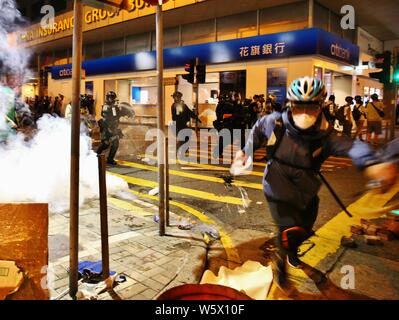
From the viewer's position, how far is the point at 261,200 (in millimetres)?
6770

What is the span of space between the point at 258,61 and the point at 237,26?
286 centimetres

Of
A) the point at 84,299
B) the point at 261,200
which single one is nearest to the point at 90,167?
the point at 261,200

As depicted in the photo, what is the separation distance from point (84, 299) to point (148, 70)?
20.8m

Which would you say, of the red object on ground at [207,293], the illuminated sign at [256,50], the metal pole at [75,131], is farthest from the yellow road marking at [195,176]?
the illuminated sign at [256,50]

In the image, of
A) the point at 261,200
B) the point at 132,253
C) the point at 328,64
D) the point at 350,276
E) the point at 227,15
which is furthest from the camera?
the point at 227,15

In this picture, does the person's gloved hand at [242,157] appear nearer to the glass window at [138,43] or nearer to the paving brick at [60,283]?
the paving brick at [60,283]

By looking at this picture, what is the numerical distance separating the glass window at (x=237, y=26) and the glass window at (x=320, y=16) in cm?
289

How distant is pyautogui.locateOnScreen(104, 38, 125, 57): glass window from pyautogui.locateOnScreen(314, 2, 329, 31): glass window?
44.6 feet

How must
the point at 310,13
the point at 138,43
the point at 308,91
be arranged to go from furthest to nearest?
the point at 138,43 → the point at 310,13 → the point at 308,91

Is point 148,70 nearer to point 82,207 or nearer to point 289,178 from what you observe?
point 82,207

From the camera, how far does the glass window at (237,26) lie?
59.5 feet

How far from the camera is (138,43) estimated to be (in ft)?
78.6

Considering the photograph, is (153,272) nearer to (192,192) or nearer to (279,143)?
(279,143)

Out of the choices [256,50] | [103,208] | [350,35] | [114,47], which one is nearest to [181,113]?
[256,50]
